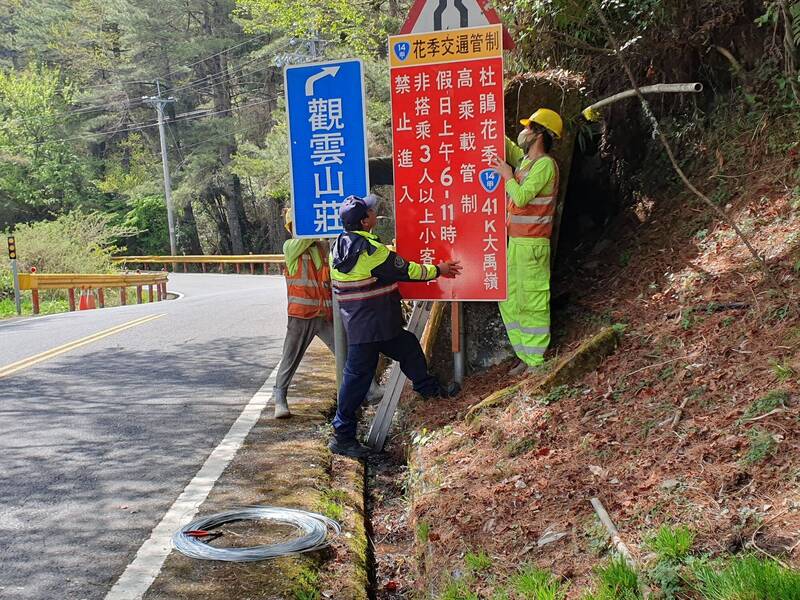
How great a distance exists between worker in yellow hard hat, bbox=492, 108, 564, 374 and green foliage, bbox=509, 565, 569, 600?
8.27 ft

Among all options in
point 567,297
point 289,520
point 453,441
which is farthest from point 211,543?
point 567,297

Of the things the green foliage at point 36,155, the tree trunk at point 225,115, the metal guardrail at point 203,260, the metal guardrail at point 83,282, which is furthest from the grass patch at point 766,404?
the green foliage at point 36,155

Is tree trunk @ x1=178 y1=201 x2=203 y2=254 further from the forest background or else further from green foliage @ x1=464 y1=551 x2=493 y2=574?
green foliage @ x1=464 y1=551 x2=493 y2=574

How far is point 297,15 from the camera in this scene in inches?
787

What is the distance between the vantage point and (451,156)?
222 inches

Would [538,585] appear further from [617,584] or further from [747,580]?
[747,580]

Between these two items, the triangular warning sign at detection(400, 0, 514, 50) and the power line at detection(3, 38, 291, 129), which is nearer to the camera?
the triangular warning sign at detection(400, 0, 514, 50)

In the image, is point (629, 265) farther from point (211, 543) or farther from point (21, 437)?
point (21, 437)

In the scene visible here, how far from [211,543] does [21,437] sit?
9.26 feet

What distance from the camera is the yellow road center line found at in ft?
28.3

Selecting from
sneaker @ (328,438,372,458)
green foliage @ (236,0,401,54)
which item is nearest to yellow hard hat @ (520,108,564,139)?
sneaker @ (328,438,372,458)

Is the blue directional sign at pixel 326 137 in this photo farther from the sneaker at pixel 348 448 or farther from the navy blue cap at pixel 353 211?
the sneaker at pixel 348 448

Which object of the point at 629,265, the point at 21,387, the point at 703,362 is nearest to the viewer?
the point at 703,362

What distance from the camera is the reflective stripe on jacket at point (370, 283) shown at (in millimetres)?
5301
